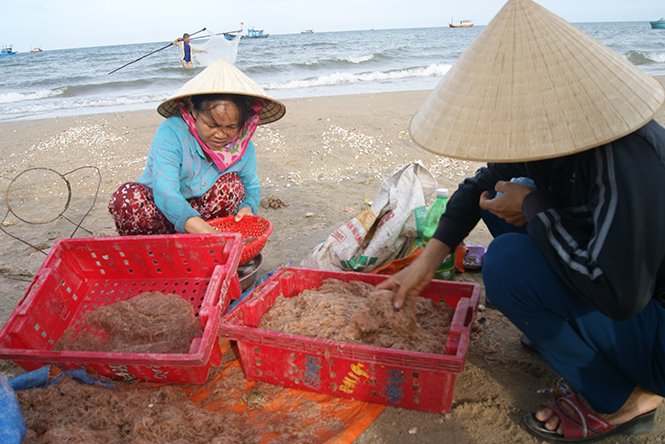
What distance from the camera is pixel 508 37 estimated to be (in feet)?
4.12

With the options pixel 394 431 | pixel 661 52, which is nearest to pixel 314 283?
pixel 394 431

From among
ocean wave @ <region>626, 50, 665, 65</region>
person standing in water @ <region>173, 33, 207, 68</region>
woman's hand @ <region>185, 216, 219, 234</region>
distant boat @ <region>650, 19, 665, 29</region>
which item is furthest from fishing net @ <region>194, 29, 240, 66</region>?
distant boat @ <region>650, 19, 665, 29</region>

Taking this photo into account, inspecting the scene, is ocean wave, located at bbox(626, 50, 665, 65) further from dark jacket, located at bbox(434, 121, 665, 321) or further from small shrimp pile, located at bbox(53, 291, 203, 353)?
small shrimp pile, located at bbox(53, 291, 203, 353)

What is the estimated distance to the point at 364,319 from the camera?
6.35ft

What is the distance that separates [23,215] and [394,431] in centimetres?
472

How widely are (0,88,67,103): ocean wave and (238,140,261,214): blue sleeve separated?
572 inches

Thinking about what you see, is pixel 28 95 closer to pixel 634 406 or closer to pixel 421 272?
pixel 421 272

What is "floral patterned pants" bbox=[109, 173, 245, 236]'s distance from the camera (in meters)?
2.83

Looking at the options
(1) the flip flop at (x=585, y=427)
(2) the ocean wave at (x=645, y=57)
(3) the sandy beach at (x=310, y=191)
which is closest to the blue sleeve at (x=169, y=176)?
(3) the sandy beach at (x=310, y=191)

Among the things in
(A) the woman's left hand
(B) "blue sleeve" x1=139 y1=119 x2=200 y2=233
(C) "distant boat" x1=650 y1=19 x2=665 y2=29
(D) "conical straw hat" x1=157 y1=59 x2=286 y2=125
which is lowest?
(A) the woman's left hand

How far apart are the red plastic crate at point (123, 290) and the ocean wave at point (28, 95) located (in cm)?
1490

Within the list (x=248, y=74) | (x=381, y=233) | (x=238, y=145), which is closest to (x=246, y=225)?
(x=238, y=145)

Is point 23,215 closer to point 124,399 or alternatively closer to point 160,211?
point 160,211

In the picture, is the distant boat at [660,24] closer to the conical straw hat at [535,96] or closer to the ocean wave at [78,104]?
the ocean wave at [78,104]
